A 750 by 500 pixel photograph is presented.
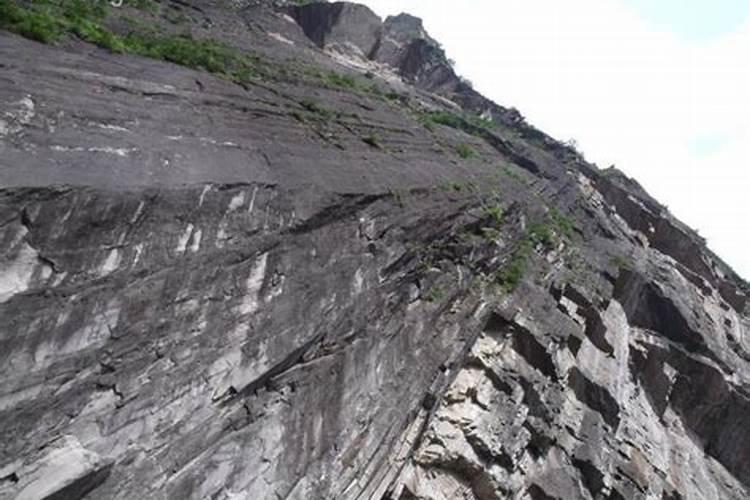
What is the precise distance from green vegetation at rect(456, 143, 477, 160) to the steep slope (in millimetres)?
1244

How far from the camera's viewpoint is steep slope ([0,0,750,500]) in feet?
22.4

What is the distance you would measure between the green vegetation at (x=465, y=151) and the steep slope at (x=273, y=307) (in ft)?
4.08

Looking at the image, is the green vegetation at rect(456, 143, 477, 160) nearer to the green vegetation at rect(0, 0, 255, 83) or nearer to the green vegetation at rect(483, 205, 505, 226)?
the green vegetation at rect(483, 205, 505, 226)

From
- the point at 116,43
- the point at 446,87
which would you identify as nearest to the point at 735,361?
the point at 116,43

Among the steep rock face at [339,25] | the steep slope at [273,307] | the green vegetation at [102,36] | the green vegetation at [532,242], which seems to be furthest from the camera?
the steep rock face at [339,25]

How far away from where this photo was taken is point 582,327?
2152 centimetres

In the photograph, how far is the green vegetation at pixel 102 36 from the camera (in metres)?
11.1

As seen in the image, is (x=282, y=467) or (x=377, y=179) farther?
(x=377, y=179)

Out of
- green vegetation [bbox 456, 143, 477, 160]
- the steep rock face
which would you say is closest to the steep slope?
green vegetation [bbox 456, 143, 477, 160]

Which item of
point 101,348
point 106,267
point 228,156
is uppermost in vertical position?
point 228,156

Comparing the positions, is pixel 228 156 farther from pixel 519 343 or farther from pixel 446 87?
pixel 446 87

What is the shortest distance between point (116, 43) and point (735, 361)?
32323mm

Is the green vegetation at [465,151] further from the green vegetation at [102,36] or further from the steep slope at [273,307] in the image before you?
the green vegetation at [102,36]

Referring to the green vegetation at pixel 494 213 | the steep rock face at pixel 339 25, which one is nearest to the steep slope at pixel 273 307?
the green vegetation at pixel 494 213
